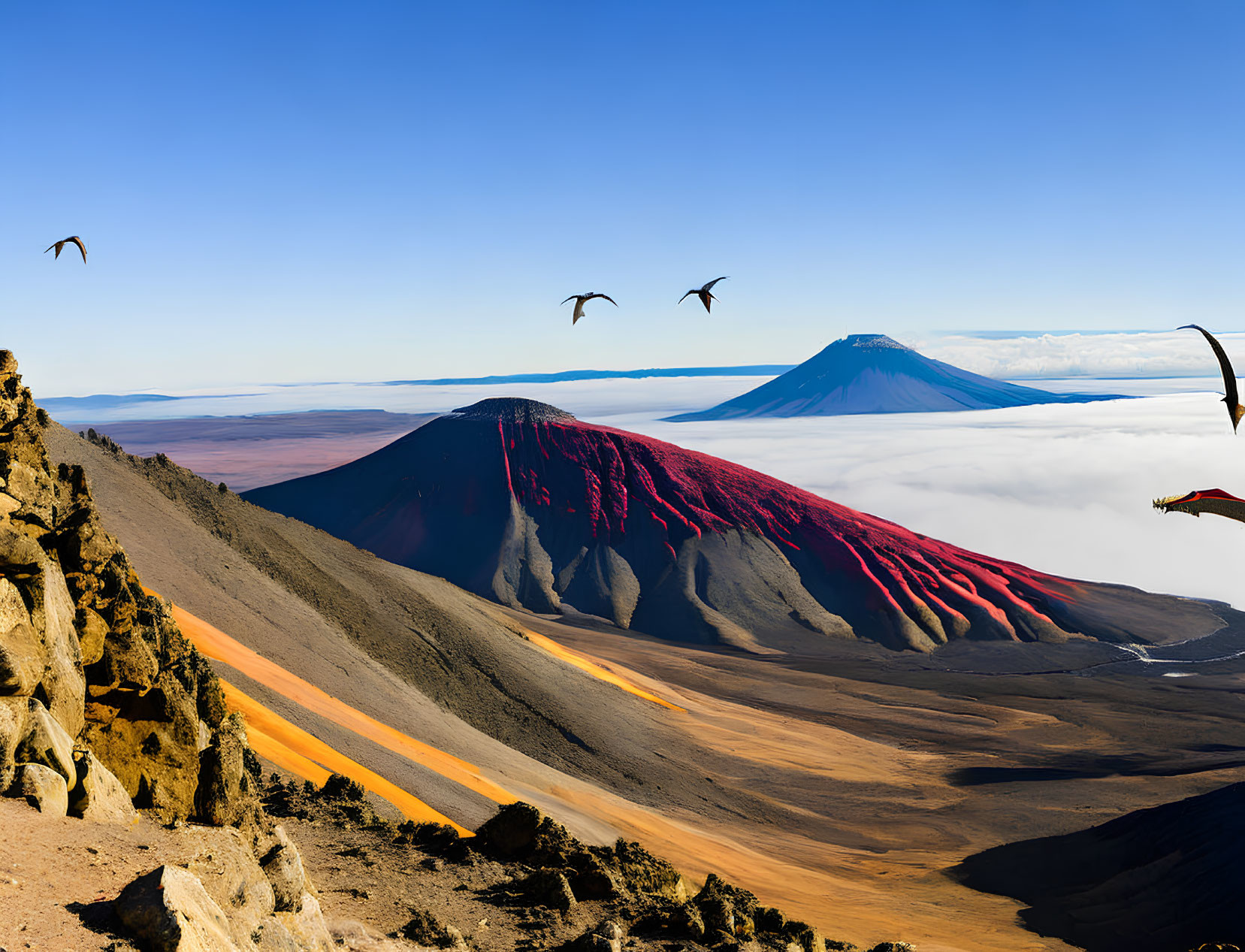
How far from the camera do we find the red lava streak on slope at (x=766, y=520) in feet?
336

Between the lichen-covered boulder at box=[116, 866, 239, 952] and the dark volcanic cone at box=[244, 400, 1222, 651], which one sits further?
the dark volcanic cone at box=[244, 400, 1222, 651]

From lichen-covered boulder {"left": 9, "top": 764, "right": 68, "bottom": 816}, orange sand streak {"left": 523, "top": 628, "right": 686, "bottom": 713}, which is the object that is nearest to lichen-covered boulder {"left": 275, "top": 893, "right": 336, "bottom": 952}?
lichen-covered boulder {"left": 9, "top": 764, "right": 68, "bottom": 816}

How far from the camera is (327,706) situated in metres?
31.5

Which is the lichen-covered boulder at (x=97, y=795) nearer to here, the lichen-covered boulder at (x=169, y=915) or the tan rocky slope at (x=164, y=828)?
the tan rocky slope at (x=164, y=828)

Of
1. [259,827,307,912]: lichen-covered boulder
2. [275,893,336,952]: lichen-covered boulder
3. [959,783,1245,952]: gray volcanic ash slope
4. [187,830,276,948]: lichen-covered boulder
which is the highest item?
[187,830,276,948]: lichen-covered boulder

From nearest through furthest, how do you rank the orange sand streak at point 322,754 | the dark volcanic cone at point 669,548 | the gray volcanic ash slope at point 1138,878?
the orange sand streak at point 322,754 < the gray volcanic ash slope at point 1138,878 < the dark volcanic cone at point 669,548

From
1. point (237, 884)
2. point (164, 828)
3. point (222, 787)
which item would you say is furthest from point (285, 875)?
point (222, 787)

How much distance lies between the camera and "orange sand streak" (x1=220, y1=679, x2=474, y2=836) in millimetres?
24781

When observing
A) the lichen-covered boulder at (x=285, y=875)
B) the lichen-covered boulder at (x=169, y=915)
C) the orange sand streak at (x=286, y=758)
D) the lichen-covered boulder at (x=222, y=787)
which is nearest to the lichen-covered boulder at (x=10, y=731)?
the lichen-covered boulder at (x=169, y=915)

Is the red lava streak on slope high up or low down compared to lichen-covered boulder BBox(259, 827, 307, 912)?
down

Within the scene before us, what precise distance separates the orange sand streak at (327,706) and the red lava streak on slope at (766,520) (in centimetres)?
7523

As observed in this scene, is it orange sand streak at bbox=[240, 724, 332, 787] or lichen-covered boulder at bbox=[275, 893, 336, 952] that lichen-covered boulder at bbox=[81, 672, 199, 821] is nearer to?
lichen-covered boulder at bbox=[275, 893, 336, 952]

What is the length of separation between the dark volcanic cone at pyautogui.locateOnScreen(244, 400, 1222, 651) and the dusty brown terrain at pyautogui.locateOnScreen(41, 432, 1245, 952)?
2858 cm

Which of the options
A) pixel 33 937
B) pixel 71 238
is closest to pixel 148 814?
pixel 33 937
